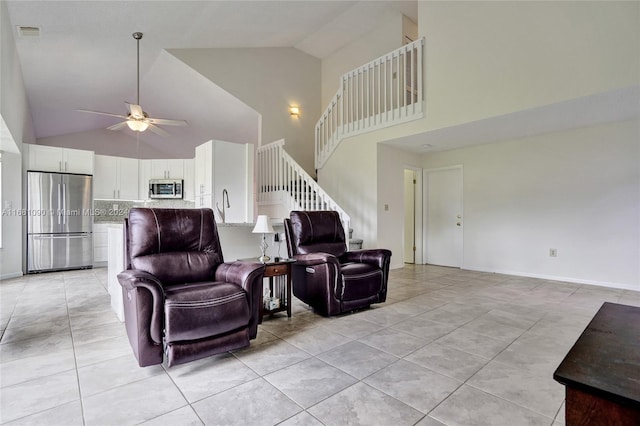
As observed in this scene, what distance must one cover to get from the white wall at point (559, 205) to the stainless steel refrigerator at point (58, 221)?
710cm

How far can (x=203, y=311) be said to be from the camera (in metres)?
1.99

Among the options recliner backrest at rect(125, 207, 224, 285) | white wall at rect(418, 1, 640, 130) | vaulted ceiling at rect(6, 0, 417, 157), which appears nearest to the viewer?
recliner backrest at rect(125, 207, 224, 285)

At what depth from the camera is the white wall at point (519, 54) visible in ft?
10.7

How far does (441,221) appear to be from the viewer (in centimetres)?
640

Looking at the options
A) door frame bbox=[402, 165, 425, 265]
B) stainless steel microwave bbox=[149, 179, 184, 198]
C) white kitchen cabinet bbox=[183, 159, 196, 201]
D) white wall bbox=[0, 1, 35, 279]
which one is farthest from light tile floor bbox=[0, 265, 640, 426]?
white kitchen cabinet bbox=[183, 159, 196, 201]

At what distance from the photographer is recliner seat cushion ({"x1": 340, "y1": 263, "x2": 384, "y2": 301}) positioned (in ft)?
10.2

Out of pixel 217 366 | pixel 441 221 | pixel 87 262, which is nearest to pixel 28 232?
pixel 87 262

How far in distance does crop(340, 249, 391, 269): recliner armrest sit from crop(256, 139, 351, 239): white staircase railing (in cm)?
117

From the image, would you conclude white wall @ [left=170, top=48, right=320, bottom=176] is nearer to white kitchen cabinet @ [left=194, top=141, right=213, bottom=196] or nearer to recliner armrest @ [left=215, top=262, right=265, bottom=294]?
white kitchen cabinet @ [left=194, top=141, right=213, bottom=196]

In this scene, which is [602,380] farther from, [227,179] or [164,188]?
[164,188]

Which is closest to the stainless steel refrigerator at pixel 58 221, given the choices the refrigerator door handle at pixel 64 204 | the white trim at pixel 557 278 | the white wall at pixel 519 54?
the refrigerator door handle at pixel 64 204

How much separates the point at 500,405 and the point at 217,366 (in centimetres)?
168

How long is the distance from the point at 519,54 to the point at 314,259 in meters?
3.56

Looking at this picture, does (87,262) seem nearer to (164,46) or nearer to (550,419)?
(164,46)
